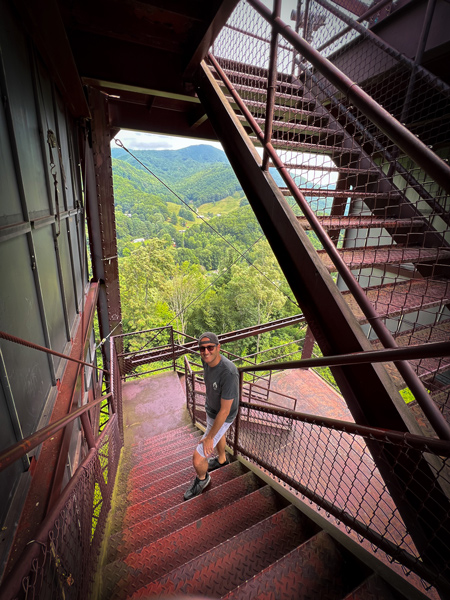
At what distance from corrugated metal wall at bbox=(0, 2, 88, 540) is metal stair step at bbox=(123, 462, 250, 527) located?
1.33m

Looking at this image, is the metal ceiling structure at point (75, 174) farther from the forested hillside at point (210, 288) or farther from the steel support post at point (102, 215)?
the forested hillside at point (210, 288)

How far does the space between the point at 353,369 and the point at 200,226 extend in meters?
50.5

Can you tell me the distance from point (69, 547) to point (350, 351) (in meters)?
1.97

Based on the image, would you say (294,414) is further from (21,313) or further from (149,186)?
(149,186)

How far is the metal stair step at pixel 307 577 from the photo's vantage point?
1.58 metres

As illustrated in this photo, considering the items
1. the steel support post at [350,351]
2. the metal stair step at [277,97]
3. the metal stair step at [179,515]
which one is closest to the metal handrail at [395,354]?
the steel support post at [350,351]

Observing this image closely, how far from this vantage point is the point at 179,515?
2484mm

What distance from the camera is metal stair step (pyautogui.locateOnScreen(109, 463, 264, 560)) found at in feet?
7.18

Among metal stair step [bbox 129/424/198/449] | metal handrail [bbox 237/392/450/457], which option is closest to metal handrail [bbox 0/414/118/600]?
metal handrail [bbox 237/392/450/457]

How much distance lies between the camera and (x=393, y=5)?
4.21 metres

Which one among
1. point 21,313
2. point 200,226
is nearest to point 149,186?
point 200,226

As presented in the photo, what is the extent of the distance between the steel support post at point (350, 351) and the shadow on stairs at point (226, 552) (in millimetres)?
389

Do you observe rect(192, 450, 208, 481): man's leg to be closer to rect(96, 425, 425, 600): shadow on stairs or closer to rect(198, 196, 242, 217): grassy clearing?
rect(96, 425, 425, 600): shadow on stairs

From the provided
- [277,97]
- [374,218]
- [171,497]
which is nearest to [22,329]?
[171,497]
